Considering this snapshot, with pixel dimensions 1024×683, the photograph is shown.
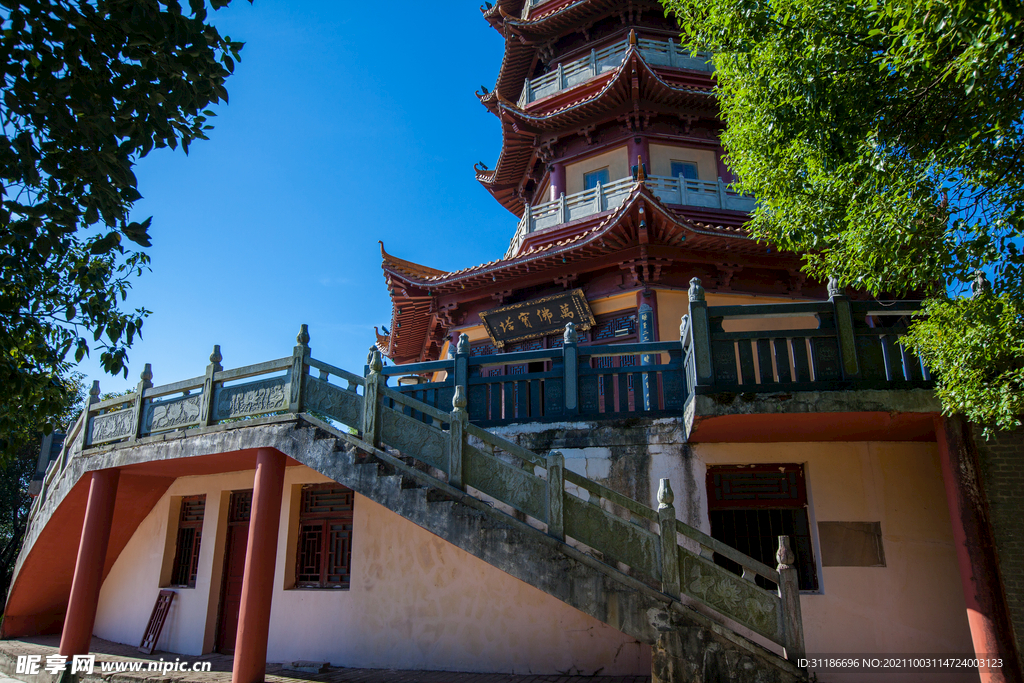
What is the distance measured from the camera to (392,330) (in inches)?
574

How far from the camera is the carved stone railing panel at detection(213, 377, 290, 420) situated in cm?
800

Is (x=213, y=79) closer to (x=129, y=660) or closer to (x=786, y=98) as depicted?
(x=786, y=98)

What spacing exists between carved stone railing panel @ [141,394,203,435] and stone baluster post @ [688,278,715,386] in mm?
6257

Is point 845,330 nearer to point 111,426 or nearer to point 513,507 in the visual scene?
point 513,507

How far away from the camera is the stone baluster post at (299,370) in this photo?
7.87 meters

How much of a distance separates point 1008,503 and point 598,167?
9050 millimetres

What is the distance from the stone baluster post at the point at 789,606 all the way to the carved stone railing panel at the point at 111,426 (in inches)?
337

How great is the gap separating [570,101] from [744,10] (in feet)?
26.8

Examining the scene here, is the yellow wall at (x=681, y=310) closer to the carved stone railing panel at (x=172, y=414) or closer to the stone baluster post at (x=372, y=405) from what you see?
the stone baluster post at (x=372, y=405)

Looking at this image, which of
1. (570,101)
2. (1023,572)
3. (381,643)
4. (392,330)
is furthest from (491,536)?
(570,101)

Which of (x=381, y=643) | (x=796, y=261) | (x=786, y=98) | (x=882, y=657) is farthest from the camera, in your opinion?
(x=796, y=261)

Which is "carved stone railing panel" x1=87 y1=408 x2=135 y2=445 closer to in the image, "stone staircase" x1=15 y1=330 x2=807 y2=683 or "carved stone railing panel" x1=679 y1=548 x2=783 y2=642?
"stone staircase" x1=15 y1=330 x2=807 y2=683

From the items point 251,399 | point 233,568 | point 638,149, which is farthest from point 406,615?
point 638,149

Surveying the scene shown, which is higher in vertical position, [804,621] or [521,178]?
[521,178]
